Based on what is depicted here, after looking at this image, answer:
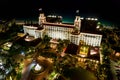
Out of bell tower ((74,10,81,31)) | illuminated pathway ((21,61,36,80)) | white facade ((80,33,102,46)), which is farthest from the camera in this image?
bell tower ((74,10,81,31))

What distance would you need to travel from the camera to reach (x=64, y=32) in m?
50.4

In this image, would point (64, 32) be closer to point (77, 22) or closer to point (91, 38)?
point (77, 22)

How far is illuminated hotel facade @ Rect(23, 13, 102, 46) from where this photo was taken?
4691 cm

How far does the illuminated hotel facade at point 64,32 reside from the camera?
154ft

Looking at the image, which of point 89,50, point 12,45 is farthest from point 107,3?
point 12,45

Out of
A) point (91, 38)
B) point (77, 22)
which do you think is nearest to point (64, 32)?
point (77, 22)

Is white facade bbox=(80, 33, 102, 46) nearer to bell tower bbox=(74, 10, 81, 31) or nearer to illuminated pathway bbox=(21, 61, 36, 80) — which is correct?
bell tower bbox=(74, 10, 81, 31)

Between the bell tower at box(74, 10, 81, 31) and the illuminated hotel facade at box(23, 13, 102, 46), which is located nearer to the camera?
the illuminated hotel facade at box(23, 13, 102, 46)

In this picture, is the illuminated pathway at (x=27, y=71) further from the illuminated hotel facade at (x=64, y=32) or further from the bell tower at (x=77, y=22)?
the bell tower at (x=77, y=22)

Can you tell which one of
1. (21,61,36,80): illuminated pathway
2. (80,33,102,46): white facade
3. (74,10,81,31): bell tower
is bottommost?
(21,61,36,80): illuminated pathway

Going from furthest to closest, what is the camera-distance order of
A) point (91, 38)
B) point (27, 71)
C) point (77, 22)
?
point (77, 22)
point (91, 38)
point (27, 71)

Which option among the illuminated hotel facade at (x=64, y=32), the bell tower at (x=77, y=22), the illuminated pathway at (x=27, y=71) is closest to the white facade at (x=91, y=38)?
the illuminated hotel facade at (x=64, y=32)

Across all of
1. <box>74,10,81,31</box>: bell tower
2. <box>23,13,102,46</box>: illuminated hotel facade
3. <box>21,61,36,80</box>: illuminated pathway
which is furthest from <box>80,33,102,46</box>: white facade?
<box>21,61,36,80</box>: illuminated pathway

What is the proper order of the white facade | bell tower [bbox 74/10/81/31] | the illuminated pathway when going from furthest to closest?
bell tower [bbox 74/10/81/31] → the white facade → the illuminated pathway
